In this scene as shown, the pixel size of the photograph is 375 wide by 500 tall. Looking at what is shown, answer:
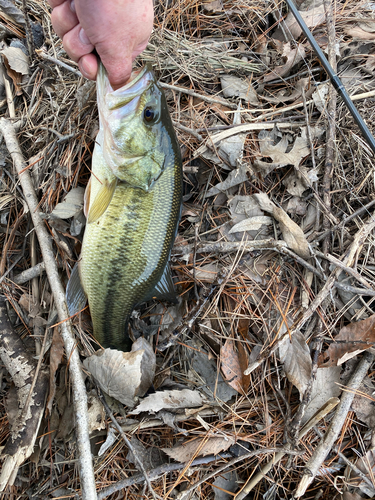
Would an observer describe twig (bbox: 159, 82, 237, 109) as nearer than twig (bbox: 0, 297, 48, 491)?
No

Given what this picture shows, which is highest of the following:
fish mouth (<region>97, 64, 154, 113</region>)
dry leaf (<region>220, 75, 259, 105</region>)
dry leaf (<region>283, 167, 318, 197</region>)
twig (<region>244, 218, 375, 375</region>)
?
fish mouth (<region>97, 64, 154, 113</region>)

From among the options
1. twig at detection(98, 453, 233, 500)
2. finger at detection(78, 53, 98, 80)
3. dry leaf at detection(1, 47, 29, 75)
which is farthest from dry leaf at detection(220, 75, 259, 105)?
twig at detection(98, 453, 233, 500)

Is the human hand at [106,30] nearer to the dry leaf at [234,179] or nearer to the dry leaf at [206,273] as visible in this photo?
the dry leaf at [234,179]

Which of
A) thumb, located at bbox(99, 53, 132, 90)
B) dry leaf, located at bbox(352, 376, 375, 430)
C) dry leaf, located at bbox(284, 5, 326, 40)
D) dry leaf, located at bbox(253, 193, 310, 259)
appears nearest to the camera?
thumb, located at bbox(99, 53, 132, 90)

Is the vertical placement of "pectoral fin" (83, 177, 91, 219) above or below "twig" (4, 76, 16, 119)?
below

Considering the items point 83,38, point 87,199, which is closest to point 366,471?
point 87,199

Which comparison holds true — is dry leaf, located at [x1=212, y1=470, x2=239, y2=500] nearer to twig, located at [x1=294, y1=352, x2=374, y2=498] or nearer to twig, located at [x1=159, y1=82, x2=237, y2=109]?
twig, located at [x1=294, y1=352, x2=374, y2=498]

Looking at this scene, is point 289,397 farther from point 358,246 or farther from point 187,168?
point 187,168
